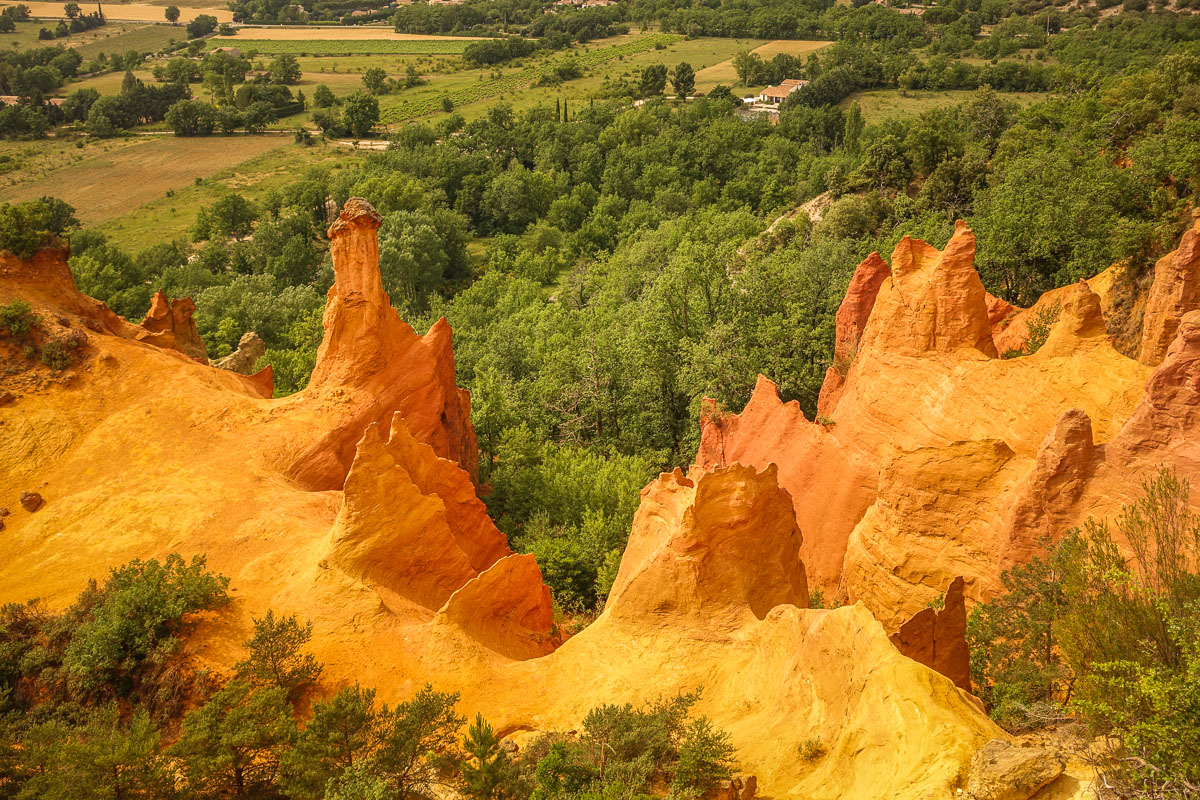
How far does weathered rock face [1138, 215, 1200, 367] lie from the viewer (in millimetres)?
22000

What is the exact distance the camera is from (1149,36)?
102 meters

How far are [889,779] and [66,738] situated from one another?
14579mm

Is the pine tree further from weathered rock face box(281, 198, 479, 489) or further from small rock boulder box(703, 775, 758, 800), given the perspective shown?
weathered rock face box(281, 198, 479, 489)

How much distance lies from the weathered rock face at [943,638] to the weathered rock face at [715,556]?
3.55 m

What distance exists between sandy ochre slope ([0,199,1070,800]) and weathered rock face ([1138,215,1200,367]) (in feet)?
4.73

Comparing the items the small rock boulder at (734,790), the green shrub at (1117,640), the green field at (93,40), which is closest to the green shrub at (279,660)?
the small rock boulder at (734,790)

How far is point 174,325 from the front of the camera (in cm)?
3581

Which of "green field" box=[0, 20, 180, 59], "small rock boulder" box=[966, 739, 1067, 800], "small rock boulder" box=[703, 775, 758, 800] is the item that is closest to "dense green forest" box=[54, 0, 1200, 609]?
"small rock boulder" box=[703, 775, 758, 800]

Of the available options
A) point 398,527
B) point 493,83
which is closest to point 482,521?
point 398,527

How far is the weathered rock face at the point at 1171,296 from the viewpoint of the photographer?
22000mm

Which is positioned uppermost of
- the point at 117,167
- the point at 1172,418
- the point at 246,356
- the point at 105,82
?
the point at 1172,418

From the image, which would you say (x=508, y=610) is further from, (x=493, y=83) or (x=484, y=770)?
(x=493, y=83)

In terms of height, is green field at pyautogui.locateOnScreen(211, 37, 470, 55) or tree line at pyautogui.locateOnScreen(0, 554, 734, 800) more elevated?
green field at pyautogui.locateOnScreen(211, 37, 470, 55)

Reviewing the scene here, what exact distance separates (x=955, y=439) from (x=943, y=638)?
24.7 ft
